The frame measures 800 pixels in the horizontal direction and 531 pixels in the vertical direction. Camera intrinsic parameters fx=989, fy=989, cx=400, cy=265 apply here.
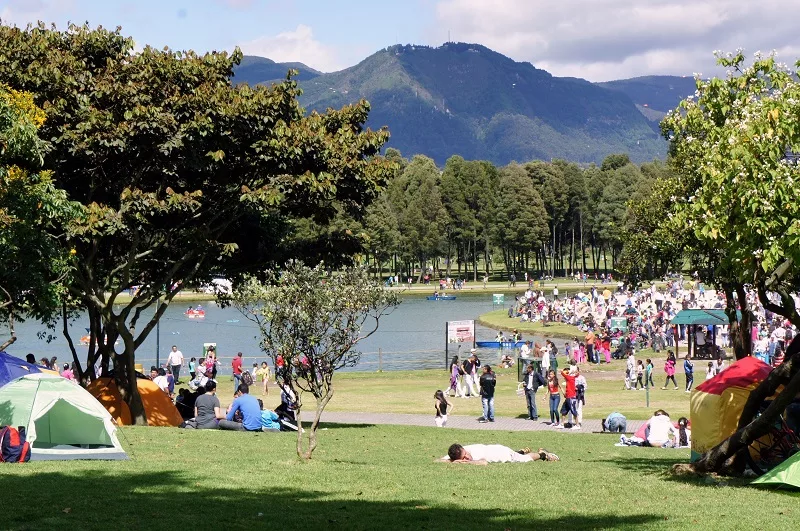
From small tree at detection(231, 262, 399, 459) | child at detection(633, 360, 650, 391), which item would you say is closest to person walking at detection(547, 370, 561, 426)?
child at detection(633, 360, 650, 391)

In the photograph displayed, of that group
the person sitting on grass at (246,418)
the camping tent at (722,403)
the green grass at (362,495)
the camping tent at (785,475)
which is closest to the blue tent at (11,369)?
the green grass at (362,495)

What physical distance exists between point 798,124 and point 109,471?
32.6 feet

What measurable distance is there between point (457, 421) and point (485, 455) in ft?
34.1

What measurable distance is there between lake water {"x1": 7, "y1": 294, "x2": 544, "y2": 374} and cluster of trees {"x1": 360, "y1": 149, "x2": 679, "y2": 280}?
19.4m

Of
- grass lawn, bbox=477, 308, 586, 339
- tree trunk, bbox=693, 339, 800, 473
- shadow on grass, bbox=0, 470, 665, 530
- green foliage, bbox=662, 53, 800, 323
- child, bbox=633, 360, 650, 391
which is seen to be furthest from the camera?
→ grass lawn, bbox=477, 308, 586, 339

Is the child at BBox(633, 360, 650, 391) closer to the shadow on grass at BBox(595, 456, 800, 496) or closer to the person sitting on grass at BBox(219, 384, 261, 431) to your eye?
the shadow on grass at BBox(595, 456, 800, 496)

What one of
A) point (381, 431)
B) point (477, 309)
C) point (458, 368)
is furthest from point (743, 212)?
point (477, 309)

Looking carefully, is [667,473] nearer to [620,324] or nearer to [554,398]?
[554,398]

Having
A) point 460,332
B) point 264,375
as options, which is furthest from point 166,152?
point 460,332

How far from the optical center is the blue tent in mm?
17703

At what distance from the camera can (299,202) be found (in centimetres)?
2291

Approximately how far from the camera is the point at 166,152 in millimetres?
20188

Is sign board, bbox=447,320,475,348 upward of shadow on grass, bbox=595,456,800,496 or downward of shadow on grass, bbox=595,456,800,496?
upward

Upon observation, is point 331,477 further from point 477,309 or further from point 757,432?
point 477,309
